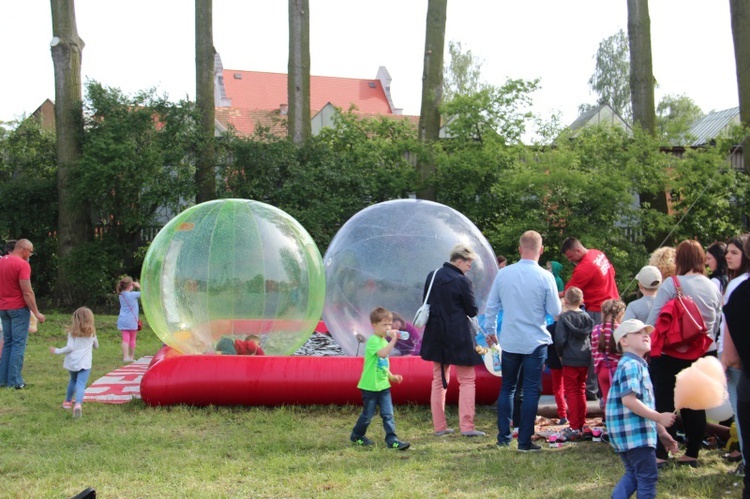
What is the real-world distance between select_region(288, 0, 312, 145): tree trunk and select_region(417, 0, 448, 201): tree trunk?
113 inches

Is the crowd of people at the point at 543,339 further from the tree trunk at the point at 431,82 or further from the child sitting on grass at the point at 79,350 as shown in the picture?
the tree trunk at the point at 431,82

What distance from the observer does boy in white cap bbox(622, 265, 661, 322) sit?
6.63 meters

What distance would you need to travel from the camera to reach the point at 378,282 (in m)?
9.11

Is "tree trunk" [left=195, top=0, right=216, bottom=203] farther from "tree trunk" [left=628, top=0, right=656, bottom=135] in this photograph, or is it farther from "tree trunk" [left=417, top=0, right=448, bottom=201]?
"tree trunk" [left=628, top=0, right=656, bottom=135]

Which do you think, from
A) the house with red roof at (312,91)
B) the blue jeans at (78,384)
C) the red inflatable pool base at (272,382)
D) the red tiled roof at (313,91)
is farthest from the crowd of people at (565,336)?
the red tiled roof at (313,91)

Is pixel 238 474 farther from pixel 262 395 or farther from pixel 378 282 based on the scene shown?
pixel 378 282

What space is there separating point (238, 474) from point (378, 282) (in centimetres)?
363

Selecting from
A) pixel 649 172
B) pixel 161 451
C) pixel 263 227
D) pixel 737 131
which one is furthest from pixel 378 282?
pixel 737 131

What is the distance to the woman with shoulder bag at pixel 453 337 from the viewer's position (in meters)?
7.02

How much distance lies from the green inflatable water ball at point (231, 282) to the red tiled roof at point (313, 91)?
47856 millimetres

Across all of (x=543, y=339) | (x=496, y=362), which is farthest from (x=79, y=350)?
(x=543, y=339)

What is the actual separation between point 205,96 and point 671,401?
14.7 m

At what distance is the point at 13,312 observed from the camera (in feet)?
31.7

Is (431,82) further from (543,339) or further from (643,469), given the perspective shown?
(643,469)
